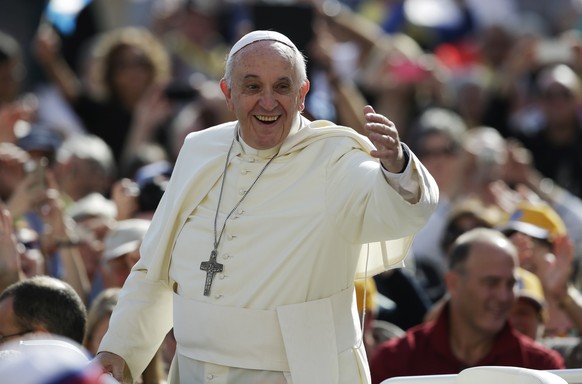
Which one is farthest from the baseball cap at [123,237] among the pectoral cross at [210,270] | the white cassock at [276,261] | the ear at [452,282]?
the pectoral cross at [210,270]

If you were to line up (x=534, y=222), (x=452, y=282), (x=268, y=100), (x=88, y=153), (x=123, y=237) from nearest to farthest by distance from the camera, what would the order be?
(x=268, y=100)
(x=452, y=282)
(x=123, y=237)
(x=534, y=222)
(x=88, y=153)

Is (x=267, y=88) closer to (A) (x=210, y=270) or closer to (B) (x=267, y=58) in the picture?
(B) (x=267, y=58)

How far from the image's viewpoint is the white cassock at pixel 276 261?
477 cm

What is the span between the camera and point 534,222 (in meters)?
8.41

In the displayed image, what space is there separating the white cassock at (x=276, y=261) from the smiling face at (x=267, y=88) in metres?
0.13

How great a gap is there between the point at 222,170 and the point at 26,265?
2093 mm

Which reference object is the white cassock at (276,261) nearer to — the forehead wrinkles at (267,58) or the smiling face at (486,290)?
the forehead wrinkles at (267,58)

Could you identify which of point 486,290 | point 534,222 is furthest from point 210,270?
point 534,222

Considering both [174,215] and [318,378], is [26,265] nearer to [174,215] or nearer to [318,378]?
[174,215]

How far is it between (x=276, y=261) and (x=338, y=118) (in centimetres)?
584

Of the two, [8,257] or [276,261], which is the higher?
[276,261]

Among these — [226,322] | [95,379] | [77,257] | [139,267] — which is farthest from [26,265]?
[95,379]

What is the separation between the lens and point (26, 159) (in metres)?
8.66

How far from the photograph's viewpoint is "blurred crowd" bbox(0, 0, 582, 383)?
25.1ft
